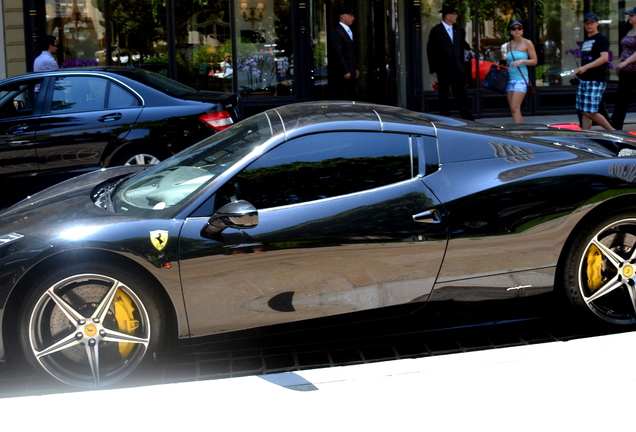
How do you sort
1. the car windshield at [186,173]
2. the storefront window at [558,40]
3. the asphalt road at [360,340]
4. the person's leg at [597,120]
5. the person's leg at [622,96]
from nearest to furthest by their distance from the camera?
the asphalt road at [360,340], the car windshield at [186,173], the person's leg at [597,120], the person's leg at [622,96], the storefront window at [558,40]

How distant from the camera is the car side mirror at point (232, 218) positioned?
4.05 meters

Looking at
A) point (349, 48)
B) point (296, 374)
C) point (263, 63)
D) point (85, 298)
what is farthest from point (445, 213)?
point (263, 63)

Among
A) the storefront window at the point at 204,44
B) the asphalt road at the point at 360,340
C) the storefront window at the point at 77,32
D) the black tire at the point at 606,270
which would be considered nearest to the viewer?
the asphalt road at the point at 360,340

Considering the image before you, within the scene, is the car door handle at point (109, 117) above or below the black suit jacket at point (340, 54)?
below

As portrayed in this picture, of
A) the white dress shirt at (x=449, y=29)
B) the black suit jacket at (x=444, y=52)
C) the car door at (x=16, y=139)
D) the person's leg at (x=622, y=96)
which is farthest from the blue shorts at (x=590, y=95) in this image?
the car door at (x=16, y=139)

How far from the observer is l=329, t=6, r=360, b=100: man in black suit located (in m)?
12.3

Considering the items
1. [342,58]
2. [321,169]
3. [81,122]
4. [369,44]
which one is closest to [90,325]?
[321,169]

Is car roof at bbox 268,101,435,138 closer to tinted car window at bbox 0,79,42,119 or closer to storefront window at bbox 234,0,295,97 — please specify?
tinted car window at bbox 0,79,42,119

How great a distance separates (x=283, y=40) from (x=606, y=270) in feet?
36.2

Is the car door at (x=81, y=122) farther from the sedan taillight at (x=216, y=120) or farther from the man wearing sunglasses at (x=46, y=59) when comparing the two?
the man wearing sunglasses at (x=46, y=59)

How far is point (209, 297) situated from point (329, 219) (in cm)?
73

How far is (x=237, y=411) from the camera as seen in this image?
355cm

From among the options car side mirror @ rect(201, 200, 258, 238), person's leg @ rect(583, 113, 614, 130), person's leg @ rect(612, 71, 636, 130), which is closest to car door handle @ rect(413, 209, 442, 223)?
car side mirror @ rect(201, 200, 258, 238)

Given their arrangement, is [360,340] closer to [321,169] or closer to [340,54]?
[321,169]
